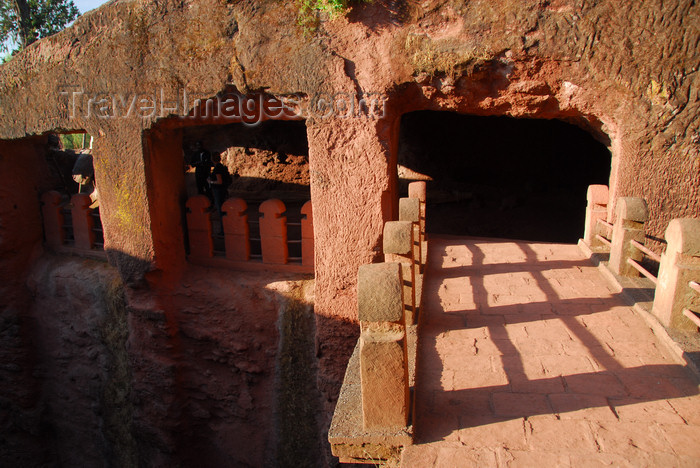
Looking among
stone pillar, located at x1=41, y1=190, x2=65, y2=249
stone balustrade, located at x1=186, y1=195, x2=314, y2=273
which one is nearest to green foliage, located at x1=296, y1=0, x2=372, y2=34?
stone balustrade, located at x1=186, y1=195, x2=314, y2=273

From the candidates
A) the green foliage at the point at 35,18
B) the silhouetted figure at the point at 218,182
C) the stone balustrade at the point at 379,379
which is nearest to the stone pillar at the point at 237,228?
the silhouetted figure at the point at 218,182

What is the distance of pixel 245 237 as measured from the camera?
5941 mm

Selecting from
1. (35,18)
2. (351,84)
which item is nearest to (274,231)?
(351,84)

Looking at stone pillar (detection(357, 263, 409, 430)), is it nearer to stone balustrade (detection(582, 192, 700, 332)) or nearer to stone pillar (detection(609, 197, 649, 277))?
stone balustrade (detection(582, 192, 700, 332))

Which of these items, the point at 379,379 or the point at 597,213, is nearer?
the point at 379,379

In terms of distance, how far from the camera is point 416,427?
8.50 feet

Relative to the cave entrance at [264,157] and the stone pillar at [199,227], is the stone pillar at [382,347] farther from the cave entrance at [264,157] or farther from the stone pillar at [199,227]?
the cave entrance at [264,157]

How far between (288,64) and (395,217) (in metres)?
1.98

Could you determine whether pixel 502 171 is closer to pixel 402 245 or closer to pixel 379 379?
pixel 402 245

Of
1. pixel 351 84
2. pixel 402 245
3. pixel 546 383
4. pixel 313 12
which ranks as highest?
pixel 313 12

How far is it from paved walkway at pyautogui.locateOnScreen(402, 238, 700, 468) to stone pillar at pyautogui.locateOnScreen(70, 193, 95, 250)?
4.84 meters

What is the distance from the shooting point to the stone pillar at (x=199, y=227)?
607 cm

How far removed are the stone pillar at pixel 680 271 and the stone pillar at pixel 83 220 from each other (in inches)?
262

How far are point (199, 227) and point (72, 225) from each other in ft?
7.40
